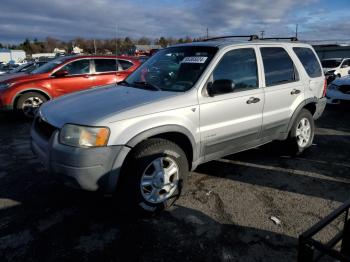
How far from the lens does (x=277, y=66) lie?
173 inches

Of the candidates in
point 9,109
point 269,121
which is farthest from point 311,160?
point 9,109

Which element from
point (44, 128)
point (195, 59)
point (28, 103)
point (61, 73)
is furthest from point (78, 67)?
point (195, 59)

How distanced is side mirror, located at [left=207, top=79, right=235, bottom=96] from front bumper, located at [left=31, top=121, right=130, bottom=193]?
121 centimetres

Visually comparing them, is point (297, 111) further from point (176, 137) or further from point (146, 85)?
point (146, 85)

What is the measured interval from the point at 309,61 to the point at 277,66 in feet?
3.18

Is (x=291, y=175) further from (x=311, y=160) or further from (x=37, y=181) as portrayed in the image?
(x=37, y=181)

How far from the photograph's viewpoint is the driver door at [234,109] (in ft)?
11.7

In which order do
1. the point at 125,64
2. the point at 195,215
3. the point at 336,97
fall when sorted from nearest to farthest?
1. the point at 195,215
2. the point at 336,97
3. the point at 125,64

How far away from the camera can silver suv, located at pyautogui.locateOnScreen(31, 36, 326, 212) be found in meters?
2.87

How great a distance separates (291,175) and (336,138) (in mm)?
2474

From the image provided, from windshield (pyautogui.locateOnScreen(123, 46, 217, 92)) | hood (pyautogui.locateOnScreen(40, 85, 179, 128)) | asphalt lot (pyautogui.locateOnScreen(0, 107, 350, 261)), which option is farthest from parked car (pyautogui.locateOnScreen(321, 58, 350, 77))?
hood (pyautogui.locateOnScreen(40, 85, 179, 128))

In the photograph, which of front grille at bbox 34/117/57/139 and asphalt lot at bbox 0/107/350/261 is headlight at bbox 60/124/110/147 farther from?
asphalt lot at bbox 0/107/350/261

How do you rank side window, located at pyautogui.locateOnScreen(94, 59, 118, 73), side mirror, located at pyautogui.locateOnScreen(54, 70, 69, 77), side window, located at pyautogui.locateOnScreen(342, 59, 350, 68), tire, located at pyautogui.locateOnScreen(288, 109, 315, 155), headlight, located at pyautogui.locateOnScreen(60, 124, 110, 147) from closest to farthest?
headlight, located at pyautogui.locateOnScreen(60, 124, 110, 147) < tire, located at pyautogui.locateOnScreen(288, 109, 315, 155) < side mirror, located at pyautogui.locateOnScreen(54, 70, 69, 77) < side window, located at pyautogui.locateOnScreen(94, 59, 118, 73) < side window, located at pyautogui.locateOnScreen(342, 59, 350, 68)

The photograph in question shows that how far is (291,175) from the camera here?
430cm
